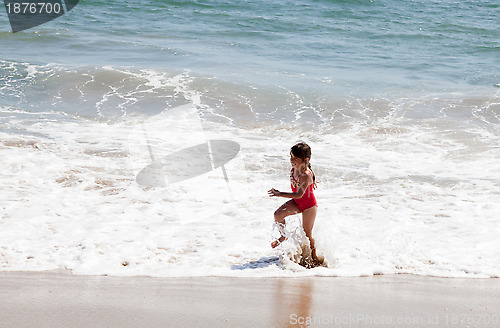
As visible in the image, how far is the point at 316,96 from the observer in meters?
11.6

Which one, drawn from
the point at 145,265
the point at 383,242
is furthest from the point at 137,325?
the point at 383,242

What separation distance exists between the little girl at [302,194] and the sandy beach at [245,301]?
0.49m


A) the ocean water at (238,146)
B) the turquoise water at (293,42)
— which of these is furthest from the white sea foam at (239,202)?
the turquoise water at (293,42)

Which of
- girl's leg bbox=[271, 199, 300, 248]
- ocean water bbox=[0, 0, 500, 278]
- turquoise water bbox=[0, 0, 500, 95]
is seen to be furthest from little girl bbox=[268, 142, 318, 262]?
turquoise water bbox=[0, 0, 500, 95]

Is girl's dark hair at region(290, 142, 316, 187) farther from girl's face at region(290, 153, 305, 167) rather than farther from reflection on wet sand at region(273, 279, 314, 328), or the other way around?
reflection on wet sand at region(273, 279, 314, 328)

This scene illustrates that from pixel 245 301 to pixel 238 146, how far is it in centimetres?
487

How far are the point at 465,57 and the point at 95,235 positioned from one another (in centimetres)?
1427

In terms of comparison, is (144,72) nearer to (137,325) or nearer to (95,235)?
(95,235)

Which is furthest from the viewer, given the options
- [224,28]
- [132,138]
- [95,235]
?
[224,28]

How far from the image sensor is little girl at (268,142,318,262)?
4.34 m

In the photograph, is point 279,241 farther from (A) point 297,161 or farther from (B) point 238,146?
(B) point 238,146

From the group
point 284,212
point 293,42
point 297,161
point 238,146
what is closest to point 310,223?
point 284,212

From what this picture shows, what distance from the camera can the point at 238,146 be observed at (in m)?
8.46

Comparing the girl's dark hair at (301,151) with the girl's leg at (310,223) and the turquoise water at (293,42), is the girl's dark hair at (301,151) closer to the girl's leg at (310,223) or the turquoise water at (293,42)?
the girl's leg at (310,223)
